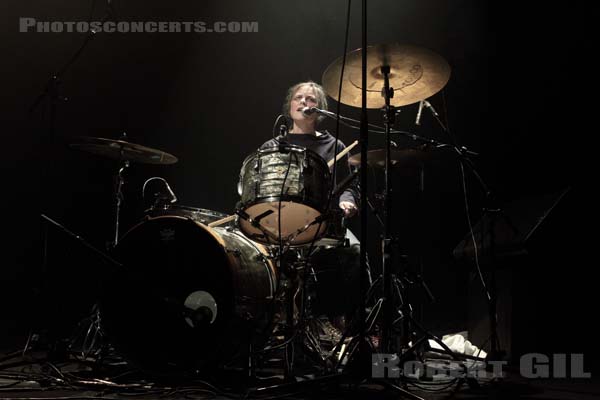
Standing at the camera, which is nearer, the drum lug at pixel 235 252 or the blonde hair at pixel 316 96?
the drum lug at pixel 235 252

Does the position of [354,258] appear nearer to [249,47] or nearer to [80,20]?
[249,47]

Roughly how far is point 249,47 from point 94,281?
2461 mm

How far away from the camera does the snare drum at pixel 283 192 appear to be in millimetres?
2545

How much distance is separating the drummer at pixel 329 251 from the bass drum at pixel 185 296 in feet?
2.36

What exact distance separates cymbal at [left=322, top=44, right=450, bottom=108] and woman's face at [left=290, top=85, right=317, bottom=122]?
102cm

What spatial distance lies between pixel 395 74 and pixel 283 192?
2.97 ft


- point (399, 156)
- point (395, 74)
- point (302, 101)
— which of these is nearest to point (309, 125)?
point (302, 101)

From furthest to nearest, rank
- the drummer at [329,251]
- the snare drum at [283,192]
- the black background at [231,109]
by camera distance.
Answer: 1. the black background at [231,109]
2. the drummer at [329,251]
3. the snare drum at [283,192]

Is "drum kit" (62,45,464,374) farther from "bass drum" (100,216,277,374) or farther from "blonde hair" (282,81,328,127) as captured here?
"blonde hair" (282,81,328,127)

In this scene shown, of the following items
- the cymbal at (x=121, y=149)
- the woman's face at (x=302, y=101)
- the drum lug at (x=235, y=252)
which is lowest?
the drum lug at (x=235, y=252)

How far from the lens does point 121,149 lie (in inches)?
127

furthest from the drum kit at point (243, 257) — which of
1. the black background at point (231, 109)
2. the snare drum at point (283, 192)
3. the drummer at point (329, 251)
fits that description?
the black background at point (231, 109)

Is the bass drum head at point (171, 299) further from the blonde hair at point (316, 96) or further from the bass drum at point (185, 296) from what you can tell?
the blonde hair at point (316, 96)

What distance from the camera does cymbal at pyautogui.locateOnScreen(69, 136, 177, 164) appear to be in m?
3.10
